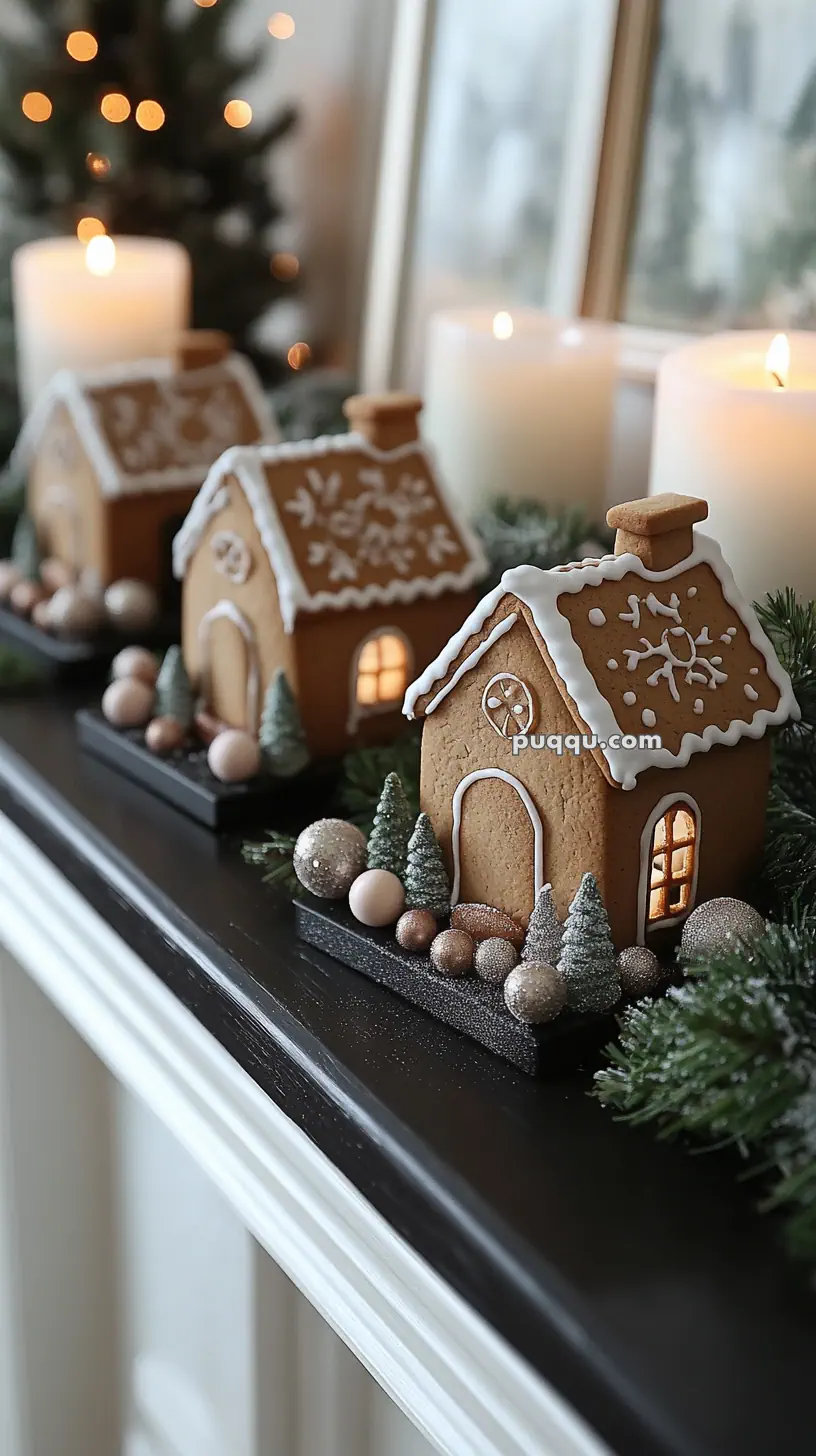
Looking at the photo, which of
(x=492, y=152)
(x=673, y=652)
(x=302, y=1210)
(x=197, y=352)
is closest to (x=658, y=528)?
(x=673, y=652)

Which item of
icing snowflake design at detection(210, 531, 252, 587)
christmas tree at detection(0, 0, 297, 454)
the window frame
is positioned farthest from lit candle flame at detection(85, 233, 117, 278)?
icing snowflake design at detection(210, 531, 252, 587)

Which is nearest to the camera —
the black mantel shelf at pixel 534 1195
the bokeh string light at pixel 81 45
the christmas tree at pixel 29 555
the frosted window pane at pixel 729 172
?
the black mantel shelf at pixel 534 1195

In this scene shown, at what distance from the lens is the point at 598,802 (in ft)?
2.14

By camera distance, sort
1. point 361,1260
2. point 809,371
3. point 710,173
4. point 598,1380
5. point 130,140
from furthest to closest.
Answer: point 130,140, point 710,173, point 809,371, point 361,1260, point 598,1380

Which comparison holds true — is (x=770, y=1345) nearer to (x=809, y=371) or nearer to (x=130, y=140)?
(x=809, y=371)

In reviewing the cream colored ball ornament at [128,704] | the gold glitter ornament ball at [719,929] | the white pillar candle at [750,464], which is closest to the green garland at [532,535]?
the white pillar candle at [750,464]

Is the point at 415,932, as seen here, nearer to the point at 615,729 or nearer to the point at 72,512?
the point at 615,729

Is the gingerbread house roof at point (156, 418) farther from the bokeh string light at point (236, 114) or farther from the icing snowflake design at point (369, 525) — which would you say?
the bokeh string light at point (236, 114)

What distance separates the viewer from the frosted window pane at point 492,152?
1.21 metres

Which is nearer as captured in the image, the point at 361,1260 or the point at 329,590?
the point at 361,1260

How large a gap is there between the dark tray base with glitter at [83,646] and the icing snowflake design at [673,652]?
1.81 feet

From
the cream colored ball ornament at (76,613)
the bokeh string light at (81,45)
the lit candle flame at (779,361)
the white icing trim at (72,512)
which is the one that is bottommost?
the cream colored ball ornament at (76,613)

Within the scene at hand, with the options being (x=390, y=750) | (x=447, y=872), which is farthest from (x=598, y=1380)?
(x=390, y=750)

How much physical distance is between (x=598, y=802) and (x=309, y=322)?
44.3 inches
